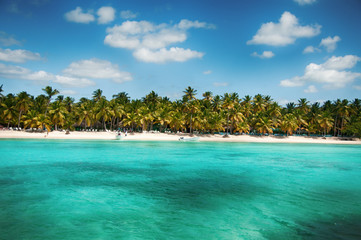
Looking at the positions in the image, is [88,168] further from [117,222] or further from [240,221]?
[240,221]

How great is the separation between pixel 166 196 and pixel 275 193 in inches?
248

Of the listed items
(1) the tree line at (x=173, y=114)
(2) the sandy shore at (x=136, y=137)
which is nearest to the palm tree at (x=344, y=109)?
(1) the tree line at (x=173, y=114)

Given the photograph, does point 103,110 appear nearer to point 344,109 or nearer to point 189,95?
point 189,95

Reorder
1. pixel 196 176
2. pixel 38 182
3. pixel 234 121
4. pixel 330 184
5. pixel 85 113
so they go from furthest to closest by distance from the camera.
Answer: pixel 234 121 → pixel 85 113 → pixel 196 176 → pixel 330 184 → pixel 38 182

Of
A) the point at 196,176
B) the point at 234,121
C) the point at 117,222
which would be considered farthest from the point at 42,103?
the point at 117,222

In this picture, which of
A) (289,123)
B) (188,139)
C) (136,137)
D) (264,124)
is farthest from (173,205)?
(289,123)

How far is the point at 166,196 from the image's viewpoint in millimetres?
13273

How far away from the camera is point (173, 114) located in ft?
227

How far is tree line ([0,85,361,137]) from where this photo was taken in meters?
60.7

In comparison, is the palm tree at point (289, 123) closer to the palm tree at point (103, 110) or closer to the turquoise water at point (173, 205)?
the palm tree at point (103, 110)

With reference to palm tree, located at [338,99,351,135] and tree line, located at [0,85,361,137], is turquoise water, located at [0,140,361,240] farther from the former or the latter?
palm tree, located at [338,99,351,135]

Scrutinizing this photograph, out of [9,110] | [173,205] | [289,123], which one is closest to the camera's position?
[173,205]

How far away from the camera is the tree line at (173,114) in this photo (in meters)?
60.7

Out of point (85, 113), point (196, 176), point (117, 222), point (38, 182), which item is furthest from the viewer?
point (85, 113)
